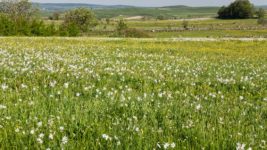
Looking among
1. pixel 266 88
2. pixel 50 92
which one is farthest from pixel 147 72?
pixel 50 92

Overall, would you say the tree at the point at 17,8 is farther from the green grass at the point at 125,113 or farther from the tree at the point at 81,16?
the green grass at the point at 125,113

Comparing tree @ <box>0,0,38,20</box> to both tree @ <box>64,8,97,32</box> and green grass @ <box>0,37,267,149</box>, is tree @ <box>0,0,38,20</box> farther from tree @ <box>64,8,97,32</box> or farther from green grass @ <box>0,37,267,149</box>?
green grass @ <box>0,37,267,149</box>

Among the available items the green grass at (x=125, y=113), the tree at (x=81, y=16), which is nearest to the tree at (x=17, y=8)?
the tree at (x=81, y=16)

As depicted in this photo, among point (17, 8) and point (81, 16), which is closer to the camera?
point (17, 8)

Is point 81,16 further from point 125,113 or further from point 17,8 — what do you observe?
Answer: point 125,113

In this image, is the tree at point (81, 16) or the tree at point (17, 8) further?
the tree at point (81, 16)

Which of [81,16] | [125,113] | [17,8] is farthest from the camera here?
[81,16]

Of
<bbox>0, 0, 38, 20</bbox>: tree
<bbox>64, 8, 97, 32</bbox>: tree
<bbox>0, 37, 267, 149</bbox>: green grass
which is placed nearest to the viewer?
<bbox>0, 37, 267, 149</bbox>: green grass

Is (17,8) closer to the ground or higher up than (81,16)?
higher up

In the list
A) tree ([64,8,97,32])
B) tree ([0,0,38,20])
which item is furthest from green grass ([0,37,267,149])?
tree ([64,8,97,32])

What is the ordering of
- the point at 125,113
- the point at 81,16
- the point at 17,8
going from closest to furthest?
the point at 125,113
the point at 17,8
the point at 81,16

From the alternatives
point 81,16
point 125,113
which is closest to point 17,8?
point 81,16

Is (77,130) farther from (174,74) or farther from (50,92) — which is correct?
(174,74)

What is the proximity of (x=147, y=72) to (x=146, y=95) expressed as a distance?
13.7ft
